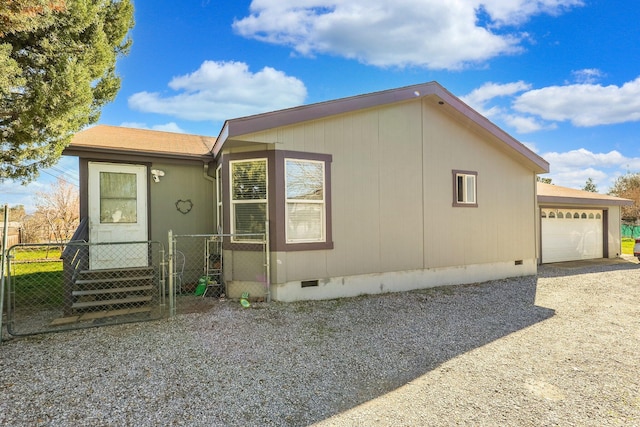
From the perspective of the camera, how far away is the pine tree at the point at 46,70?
3.82 metres

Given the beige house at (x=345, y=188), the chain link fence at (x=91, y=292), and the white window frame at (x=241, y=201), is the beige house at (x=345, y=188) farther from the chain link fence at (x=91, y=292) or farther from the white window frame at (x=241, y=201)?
the chain link fence at (x=91, y=292)

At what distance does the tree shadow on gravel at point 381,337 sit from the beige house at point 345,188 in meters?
0.80

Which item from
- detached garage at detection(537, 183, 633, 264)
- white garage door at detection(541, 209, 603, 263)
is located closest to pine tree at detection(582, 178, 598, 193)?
detached garage at detection(537, 183, 633, 264)

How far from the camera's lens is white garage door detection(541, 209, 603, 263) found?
11.9 meters

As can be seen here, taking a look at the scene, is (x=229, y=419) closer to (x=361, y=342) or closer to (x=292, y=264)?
(x=361, y=342)

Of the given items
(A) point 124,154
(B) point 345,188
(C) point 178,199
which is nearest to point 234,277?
(C) point 178,199

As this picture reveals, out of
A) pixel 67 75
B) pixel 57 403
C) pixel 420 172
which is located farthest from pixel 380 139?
pixel 57 403

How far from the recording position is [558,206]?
12109 millimetres

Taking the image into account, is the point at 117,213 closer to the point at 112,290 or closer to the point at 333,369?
the point at 112,290

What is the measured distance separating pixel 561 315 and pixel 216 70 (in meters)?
11.2

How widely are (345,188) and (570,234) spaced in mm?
11084

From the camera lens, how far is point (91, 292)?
5184 mm

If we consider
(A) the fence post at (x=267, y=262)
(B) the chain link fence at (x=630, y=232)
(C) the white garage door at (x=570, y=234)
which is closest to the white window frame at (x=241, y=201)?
(A) the fence post at (x=267, y=262)

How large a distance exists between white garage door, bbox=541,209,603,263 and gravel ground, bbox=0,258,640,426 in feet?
23.1
